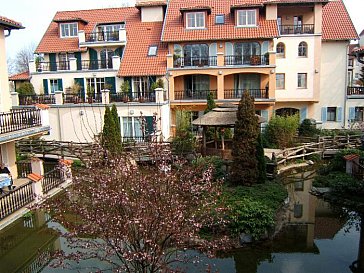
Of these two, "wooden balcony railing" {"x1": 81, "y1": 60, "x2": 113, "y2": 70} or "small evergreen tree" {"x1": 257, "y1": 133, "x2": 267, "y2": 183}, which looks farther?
"wooden balcony railing" {"x1": 81, "y1": 60, "x2": 113, "y2": 70}

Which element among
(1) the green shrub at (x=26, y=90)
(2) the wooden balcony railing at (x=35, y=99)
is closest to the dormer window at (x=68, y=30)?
(1) the green shrub at (x=26, y=90)

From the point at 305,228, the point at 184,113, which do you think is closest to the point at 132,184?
the point at 305,228

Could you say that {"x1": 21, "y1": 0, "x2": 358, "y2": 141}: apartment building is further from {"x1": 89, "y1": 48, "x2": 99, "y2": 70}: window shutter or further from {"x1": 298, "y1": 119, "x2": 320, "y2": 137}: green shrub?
{"x1": 298, "y1": 119, "x2": 320, "y2": 137}: green shrub

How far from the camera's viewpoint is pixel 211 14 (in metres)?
29.9

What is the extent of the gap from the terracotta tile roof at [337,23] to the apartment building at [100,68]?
13640mm

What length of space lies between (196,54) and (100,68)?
804 centimetres

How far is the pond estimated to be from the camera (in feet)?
34.0

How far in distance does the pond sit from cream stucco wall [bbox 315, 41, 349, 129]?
17182mm

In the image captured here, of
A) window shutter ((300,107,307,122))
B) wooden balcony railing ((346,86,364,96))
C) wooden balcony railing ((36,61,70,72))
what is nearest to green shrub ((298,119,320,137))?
window shutter ((300,107,307,122))

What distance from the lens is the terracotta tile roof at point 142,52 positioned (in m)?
28.7

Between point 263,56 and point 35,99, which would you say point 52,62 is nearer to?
point 35,99

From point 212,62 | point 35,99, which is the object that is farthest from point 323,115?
point 35,99

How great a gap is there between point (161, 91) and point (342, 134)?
13.5 metres

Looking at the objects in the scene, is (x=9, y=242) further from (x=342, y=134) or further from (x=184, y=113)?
(x=342, y=134)
